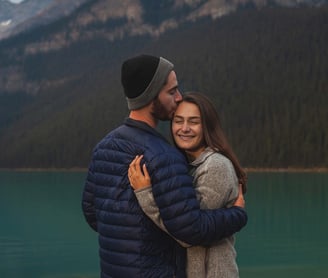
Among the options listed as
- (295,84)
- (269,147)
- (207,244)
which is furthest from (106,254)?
(295,84)

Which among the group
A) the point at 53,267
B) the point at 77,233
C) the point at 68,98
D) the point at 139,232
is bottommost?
the point at 68,98

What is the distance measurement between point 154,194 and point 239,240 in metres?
23.6

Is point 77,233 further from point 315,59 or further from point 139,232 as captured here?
point 315,59

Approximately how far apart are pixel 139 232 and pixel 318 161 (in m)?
103

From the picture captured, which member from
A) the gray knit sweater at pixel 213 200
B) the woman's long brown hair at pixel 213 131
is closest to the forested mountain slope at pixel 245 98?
the woman's long brown hair at pixel 213 131

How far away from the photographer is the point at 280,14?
7106 inches

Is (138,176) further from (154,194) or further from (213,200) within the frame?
(213,200)

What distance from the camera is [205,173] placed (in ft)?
12.4

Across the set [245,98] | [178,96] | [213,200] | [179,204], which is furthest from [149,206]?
[245,98]

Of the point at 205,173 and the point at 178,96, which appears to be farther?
the point at 178,96

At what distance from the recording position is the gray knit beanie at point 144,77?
12.4 feet

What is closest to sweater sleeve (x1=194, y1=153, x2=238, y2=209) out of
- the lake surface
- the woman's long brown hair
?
the woman's long brown hair

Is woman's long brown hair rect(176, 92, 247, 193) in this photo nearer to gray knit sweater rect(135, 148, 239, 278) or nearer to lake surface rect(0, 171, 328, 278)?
gray knit sweater rect(135, 148, 239, 278)

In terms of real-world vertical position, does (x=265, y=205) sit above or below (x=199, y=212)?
below
